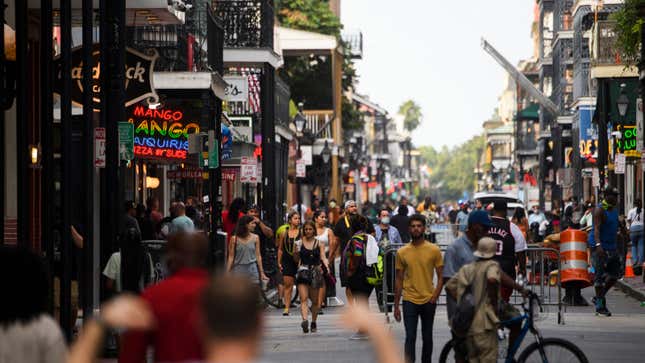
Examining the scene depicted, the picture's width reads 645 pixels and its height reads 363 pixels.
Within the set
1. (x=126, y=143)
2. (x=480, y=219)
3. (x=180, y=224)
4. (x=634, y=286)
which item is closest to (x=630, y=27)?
(x=634, y=286)

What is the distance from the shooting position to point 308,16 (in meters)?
80.1

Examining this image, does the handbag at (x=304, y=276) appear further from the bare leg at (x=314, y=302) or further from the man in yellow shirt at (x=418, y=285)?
the man in yellow shirt at (x=418, y=285)

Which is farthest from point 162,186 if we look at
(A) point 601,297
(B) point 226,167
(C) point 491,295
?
(C) point 491,295

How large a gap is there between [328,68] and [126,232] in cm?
5935

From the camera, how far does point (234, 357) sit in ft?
16.1

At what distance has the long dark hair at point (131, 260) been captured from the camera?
16781 mm

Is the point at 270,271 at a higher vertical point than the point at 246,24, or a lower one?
lower

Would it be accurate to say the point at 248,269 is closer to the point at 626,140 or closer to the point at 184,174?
the point at 184,174

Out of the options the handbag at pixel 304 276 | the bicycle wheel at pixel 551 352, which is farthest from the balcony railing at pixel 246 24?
the bicycle wheel at pixel 551 352

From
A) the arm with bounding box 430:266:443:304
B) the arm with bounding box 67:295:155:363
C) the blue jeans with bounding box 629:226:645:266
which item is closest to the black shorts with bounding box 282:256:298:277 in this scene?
the arm with bounding box 430:266:443:304

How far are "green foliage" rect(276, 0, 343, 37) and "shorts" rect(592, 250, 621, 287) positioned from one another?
177ft

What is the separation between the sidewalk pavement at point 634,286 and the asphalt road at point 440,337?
2.02 m

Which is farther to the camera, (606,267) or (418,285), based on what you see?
(606,267)

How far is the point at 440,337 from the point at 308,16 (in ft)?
199
